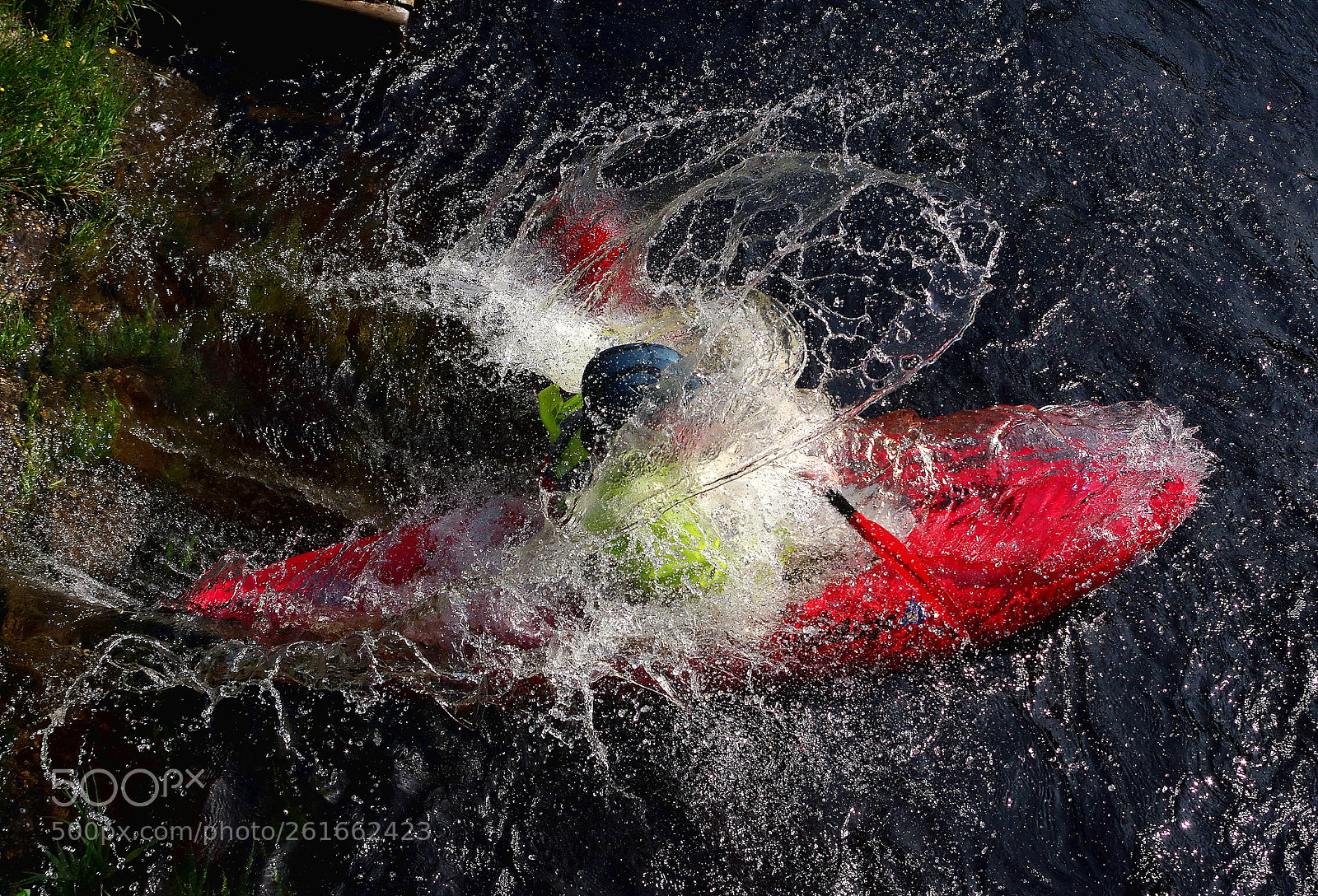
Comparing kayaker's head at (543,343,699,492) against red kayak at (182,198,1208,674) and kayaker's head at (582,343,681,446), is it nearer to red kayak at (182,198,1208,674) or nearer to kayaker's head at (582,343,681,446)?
kayaker's head at (582,343,681,446)

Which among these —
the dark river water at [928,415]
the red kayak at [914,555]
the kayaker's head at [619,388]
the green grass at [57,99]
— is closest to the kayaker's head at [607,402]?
the kayaker's head at [619,388]

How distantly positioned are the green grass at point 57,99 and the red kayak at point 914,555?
6.28ft

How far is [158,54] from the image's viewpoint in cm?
435

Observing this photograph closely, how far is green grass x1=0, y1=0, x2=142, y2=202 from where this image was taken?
11.4ft

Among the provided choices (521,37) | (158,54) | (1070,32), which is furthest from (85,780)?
(1070,32)

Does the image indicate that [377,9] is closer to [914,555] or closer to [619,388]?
[619,388]

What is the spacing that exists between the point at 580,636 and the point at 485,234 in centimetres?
206

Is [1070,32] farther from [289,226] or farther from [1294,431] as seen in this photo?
[289,226]

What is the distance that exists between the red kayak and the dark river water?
0.20m

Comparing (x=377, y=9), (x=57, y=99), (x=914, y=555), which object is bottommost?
(x=57, y=99)

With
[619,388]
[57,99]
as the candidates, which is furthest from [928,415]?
[57,99]

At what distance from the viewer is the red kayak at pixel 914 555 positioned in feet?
9.21

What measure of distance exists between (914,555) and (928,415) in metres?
1.18

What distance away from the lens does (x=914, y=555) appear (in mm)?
2701
